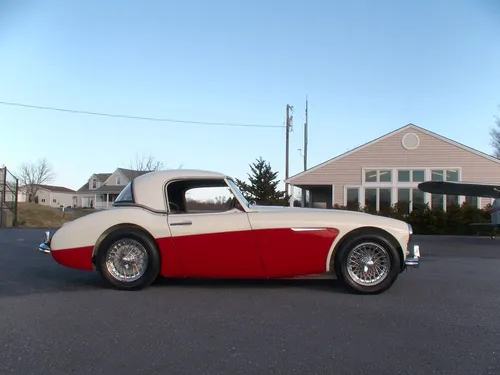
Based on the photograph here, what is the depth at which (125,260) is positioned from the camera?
19.5 ft

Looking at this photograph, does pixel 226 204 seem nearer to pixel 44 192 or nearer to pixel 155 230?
pixel 155 230

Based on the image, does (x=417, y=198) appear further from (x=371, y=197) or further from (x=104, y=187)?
(x=104, y=187)

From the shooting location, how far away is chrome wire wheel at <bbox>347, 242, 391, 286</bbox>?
5.70 m

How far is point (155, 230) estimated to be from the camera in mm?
5875

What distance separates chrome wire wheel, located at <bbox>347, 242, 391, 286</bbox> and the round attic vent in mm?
18553

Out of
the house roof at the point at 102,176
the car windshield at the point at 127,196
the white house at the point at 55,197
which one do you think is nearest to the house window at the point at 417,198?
the car windshield at the point at 127,196

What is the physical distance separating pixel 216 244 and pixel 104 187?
57589 mm

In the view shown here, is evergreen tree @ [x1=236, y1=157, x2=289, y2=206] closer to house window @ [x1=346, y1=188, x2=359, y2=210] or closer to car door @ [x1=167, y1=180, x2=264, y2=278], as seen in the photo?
house window @ [x1=346, y1=188, x2=359, y2=210]

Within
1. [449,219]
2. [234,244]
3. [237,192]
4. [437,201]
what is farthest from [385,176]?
[234,244]

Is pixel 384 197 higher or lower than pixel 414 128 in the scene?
lower

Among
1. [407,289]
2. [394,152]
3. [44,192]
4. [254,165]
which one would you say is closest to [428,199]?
[394,152]

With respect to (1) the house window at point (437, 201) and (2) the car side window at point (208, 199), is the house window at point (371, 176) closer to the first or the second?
(1) the house window at point (437, 201)

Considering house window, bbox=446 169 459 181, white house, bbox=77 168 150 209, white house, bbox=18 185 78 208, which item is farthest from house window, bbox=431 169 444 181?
white house, bbox=18 185 78 208

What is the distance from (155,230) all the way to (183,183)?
90 centimetres
